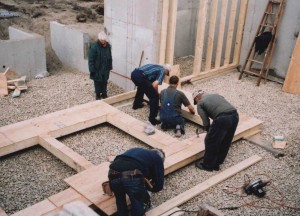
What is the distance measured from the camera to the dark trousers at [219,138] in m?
6.08

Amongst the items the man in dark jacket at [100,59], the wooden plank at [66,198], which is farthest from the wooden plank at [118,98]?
the wooden plank at [66,198]

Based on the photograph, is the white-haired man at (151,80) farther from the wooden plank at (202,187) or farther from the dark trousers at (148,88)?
the wooden plank at (202,187)

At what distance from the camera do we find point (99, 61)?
Result: 9.16 m

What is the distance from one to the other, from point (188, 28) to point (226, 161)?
7.01 metres

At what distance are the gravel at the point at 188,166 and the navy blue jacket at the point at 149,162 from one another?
1080mm

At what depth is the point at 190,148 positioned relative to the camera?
6.89 m

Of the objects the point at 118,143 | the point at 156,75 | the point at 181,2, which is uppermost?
the point at 181,2

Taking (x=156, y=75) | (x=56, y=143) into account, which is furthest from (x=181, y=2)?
(x=56, y=143)

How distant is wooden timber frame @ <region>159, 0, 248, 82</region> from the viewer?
368 inches

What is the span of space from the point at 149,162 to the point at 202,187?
1.72 metres

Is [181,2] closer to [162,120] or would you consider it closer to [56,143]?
[162,120]

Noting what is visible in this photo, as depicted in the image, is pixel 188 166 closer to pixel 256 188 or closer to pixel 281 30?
pixel 256 188

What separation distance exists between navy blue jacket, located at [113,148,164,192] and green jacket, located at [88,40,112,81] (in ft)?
15.9

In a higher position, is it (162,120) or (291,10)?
(291,10)
